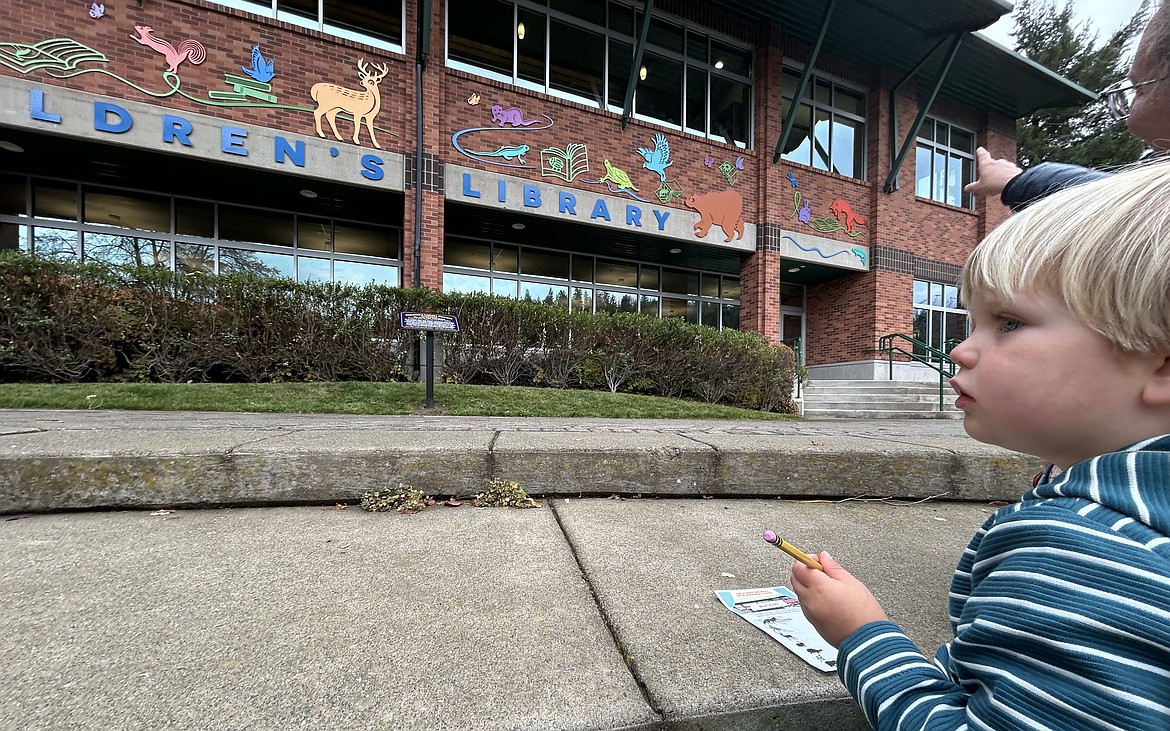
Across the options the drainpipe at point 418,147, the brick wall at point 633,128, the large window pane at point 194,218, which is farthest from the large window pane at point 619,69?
the large window pane at point 194,218

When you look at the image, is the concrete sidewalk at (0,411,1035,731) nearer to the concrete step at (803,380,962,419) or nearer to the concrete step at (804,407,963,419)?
the concrete step at (804,407,963,419)

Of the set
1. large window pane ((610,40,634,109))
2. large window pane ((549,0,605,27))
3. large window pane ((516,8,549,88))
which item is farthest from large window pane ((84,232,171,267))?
large window pane ((610,40,634,109))

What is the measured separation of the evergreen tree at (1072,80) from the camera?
17.1m

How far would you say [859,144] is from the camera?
13.0 m

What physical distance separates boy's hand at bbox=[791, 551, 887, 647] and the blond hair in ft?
1.88

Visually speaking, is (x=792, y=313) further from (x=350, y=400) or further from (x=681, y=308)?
(x=350, y=400)

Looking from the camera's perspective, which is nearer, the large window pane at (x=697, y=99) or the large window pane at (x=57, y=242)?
the large window pane at (x=57, y=242)

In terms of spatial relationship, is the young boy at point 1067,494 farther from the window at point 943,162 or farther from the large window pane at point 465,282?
the window at point 943,162

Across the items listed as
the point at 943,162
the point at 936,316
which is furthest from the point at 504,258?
the point at 943,162

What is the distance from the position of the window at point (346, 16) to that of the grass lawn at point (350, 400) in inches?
257

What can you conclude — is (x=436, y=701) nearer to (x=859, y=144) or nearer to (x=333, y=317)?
(x=333, y=317)

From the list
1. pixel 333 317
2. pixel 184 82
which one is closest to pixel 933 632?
pixel 333 317

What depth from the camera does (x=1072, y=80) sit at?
57.6 ft

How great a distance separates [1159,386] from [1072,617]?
15.0 inches
